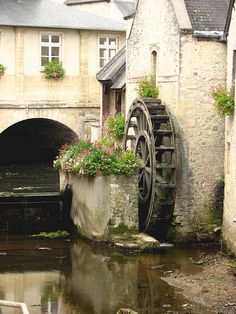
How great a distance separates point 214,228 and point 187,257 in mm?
1539

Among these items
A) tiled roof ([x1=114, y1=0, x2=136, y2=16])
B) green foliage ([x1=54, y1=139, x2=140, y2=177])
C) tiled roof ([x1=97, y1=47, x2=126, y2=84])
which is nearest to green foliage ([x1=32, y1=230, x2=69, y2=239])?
green foliage ([x1=54, y1=139, x2=140, y2=177])

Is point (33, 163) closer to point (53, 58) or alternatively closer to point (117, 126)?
point (53, 58)

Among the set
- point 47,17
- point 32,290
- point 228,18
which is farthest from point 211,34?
point 47,17

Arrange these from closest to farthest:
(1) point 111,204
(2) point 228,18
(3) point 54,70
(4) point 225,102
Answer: (4) point 225,102 → (2) point 228,18 → (1) point 111,204 → (3) point 54,70

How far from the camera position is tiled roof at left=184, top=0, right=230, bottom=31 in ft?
61.5

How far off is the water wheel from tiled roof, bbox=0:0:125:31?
987 centimetres

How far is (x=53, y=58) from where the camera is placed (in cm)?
2959

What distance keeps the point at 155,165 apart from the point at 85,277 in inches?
143

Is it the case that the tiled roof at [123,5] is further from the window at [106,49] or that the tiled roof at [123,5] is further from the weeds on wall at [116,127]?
the weeds on wall at [116,127]

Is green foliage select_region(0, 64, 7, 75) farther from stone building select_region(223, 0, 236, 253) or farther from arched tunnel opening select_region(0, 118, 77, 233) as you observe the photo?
stone building select_region(223, 0, 236, 253)

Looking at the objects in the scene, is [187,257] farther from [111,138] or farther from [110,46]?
[110,46]

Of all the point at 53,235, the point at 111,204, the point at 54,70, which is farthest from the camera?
the point at 54,70

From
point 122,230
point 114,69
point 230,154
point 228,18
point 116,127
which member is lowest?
point 122,230

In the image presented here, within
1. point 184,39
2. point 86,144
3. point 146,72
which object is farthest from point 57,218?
point 184,39
